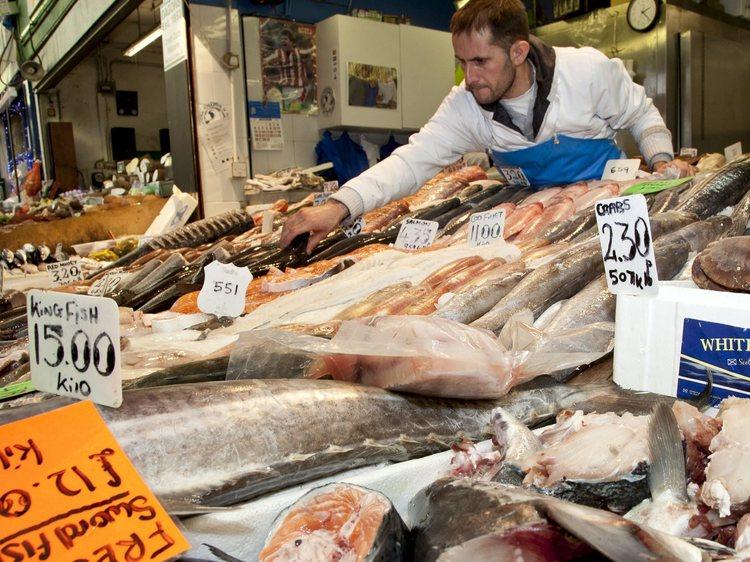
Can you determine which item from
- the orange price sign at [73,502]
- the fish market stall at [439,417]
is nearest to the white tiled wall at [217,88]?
the fish market stall at [439,417]

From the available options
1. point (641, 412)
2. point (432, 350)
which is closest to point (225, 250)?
point (432, 350)

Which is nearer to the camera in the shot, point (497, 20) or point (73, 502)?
point (73, 502)

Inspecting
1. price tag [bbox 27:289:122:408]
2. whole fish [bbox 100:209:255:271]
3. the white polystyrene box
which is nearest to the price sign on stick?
whole fish [bbox 100:209:255:271]

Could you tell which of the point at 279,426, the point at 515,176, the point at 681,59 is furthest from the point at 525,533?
the point at 681,59

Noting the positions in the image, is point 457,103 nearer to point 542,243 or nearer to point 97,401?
point 542,243

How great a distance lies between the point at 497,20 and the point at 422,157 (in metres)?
1.16

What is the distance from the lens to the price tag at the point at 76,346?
1.33 metres

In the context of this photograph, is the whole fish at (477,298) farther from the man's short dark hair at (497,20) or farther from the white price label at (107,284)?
the white price label at (107,284)

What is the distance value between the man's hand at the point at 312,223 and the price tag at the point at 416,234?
46 cm

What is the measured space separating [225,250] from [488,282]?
2245 millimetres

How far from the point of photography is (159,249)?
4.93 meters

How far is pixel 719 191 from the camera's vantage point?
3.24 m

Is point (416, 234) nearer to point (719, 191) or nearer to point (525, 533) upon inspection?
point (719, 191)

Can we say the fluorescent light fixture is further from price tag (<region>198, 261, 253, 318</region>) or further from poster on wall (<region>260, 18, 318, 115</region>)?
price tag (<region>198, 261, 253, 318</region>)
